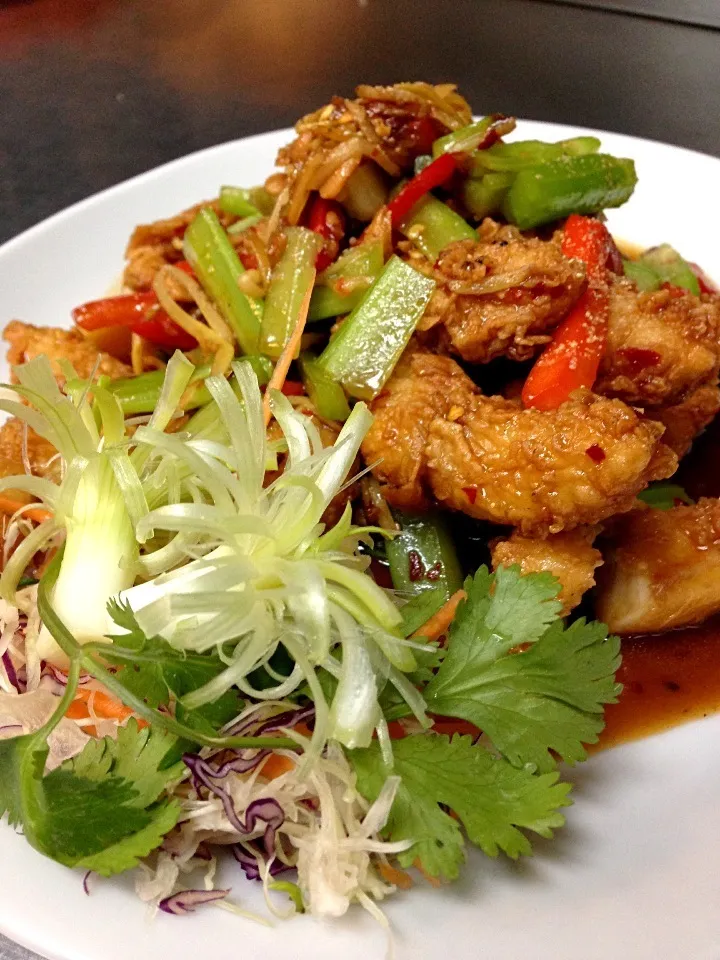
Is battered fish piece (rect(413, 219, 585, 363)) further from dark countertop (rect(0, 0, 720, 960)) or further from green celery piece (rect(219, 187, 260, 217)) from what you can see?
dark countertop (rect(0, 0, 720, 960))

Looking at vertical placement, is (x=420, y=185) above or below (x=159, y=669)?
above

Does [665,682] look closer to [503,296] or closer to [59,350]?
[503,296]

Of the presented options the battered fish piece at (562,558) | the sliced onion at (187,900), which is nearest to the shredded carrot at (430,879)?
the sliced onion at (187,900)

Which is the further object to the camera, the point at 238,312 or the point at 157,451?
the point at 238,312

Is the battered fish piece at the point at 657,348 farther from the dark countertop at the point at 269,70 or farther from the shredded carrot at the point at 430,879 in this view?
the dark countertop at the point at 269,70

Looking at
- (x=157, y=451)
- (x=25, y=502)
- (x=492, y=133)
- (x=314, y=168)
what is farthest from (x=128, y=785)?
(x=492, y=133)

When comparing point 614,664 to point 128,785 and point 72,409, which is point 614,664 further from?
point 72,409

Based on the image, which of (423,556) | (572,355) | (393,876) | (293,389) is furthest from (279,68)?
(393,876)
